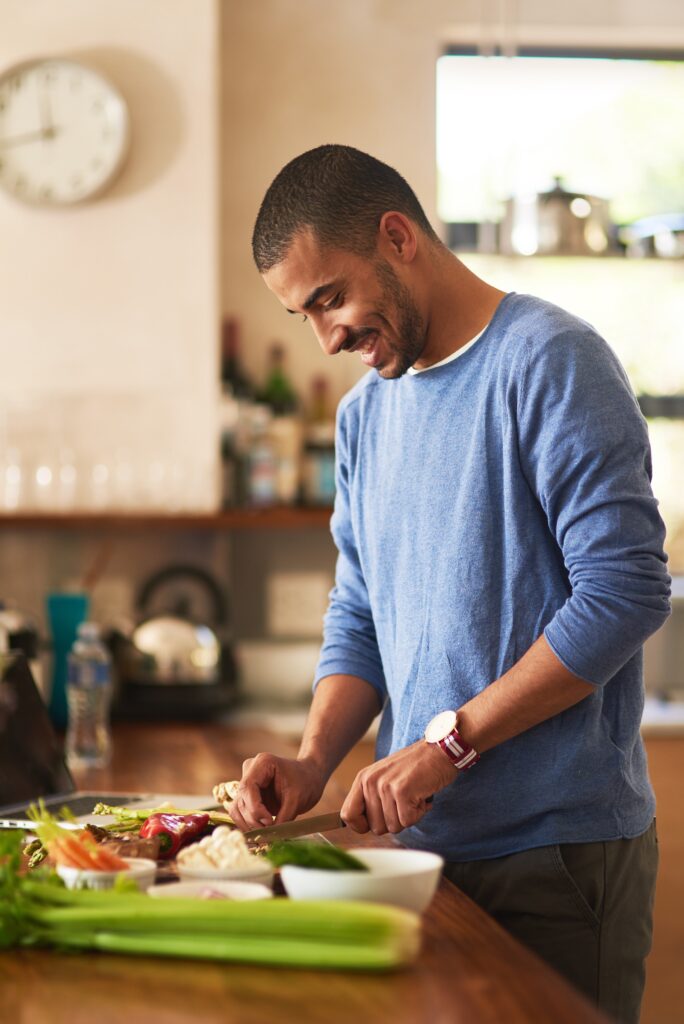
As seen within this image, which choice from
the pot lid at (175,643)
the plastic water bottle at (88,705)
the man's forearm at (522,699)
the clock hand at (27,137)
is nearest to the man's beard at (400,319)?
the man's forearm at (522,699)

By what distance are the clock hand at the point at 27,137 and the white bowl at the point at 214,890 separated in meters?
2.64

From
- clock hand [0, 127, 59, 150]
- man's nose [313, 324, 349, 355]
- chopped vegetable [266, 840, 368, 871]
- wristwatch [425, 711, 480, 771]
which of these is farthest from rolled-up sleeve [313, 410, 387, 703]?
clock hand [0, 127, 59, 150]

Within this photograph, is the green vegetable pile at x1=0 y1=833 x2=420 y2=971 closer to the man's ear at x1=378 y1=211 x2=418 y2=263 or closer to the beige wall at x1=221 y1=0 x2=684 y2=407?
the man's ear at x1=378 y1=211 x2=418 y2=263

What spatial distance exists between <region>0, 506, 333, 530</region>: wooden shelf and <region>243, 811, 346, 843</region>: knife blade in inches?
75.9

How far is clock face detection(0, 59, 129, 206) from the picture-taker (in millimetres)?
3352

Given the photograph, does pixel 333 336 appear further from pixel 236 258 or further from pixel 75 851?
pixel 236 258

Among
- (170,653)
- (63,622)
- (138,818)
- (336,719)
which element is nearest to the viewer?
(138,818)

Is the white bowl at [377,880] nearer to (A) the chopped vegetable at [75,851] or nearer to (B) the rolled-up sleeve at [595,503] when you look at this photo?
(A) the chopped vegetable at [75,851]

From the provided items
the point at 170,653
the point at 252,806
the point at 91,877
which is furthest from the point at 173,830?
the point at 170,653

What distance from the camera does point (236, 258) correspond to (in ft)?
12.0

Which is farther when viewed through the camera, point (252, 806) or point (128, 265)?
point (128, 265)

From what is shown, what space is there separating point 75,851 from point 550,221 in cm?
242

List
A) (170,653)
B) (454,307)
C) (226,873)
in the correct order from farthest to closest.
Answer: (170,653), (454,307), (226,873)

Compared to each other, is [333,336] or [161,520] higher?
[333,336]
